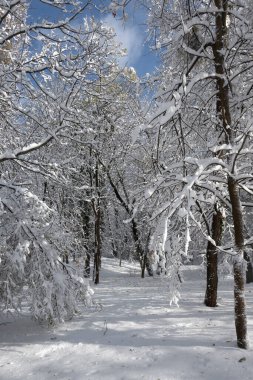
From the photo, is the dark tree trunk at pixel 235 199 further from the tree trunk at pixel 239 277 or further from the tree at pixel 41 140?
the tree at pixel 41 140

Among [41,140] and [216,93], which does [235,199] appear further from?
[41,140]

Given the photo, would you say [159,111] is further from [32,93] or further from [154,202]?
[32,93]

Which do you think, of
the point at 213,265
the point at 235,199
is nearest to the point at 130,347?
the point at 235,199

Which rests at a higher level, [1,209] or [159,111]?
[159,111]

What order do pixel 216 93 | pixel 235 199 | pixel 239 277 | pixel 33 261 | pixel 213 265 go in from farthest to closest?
pixel 213 265 → pixel 33 261 → pixel 216 93 → pixel 235 199 → pixel 239 277

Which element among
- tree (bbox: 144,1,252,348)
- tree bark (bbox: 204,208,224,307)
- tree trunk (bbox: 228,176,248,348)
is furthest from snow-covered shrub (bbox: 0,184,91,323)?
tree bark (bbox: 204,208,224,307)

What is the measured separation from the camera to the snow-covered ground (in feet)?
18.1

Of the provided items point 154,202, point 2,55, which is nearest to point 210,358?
point 154,202

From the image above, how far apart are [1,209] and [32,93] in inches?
86.4

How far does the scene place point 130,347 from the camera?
654 centimetres

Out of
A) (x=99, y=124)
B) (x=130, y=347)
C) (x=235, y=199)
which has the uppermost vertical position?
(x=99, y=124)

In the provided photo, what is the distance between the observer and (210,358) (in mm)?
5734

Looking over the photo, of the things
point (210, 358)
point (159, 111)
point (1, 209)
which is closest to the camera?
point (159, 111)

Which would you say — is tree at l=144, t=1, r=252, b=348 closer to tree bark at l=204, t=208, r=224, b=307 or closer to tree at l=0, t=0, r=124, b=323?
tree at l=0, t=0, r=124, b=323
